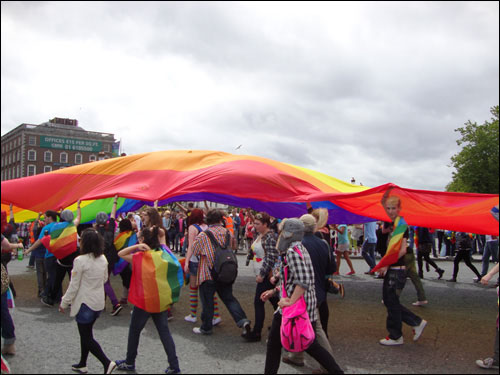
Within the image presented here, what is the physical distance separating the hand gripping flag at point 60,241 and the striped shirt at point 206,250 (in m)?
2.58

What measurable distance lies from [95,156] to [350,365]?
75414 millimetres

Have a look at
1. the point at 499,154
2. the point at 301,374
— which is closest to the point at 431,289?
the point at 301,374

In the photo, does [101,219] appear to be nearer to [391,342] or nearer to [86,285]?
[86,285]

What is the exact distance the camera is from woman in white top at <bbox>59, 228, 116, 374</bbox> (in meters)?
3.95

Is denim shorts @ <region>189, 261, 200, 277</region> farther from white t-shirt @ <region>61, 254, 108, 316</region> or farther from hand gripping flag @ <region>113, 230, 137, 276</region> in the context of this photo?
white t-shirt @ <region>61, 254, 108, 316</region>

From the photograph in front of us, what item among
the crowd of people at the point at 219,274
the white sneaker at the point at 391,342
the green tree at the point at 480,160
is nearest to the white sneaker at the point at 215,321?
the crowd of people at the point at 219,274

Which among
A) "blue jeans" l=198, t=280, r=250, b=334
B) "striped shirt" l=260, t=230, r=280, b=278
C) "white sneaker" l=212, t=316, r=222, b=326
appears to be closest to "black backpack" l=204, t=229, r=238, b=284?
"blue jeans" l=198, t=280, r=250, b=334

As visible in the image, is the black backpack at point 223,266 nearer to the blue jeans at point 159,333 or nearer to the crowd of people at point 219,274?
the crowd of people at point 219,274

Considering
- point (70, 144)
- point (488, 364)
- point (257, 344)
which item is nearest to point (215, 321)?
point (257, 344)

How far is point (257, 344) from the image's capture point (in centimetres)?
506

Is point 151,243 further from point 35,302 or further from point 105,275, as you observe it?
point 35,302

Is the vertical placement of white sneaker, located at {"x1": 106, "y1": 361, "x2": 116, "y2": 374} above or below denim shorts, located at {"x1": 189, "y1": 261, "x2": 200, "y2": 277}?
below

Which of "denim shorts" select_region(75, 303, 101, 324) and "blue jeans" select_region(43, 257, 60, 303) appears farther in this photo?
"blue jeans" select_region(43, 257, 60, 303)

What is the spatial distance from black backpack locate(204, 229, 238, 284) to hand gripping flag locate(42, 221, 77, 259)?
2.85 m
